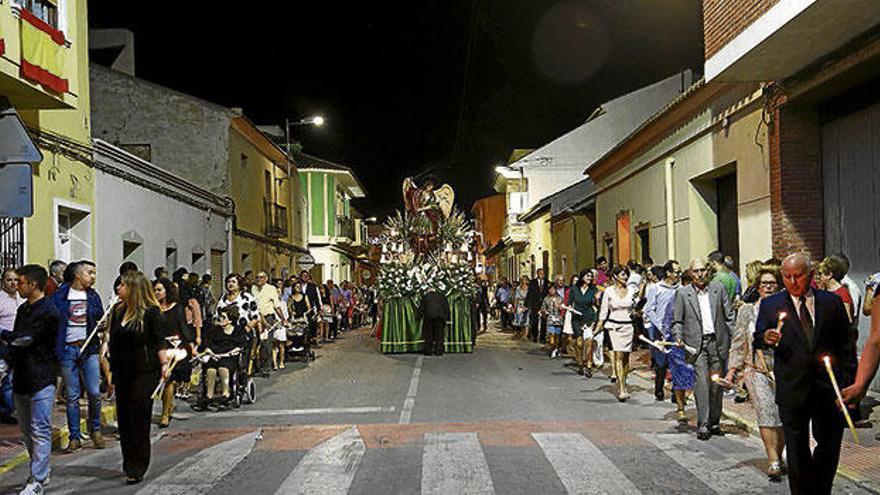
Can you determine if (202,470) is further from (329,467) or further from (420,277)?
(420,277)

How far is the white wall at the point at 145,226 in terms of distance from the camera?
17219mm

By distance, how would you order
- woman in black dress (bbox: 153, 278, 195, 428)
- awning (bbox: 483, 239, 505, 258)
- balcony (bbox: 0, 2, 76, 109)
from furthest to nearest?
awning (bbox: 483, 239, 505, 258), balcony (bbox: 0, 2, 76, 109), woman in black dress (bbox: 153, 278, 195, 428)

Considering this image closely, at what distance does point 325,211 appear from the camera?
51250mm

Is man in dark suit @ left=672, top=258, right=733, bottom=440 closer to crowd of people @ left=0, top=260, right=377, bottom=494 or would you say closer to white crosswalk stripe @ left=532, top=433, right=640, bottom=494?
white crosswalk stripe @ left=532, top=433, right=640, bottom=494

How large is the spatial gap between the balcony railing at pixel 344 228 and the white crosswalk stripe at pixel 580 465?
43.8m

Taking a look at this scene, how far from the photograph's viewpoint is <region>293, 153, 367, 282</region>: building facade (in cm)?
5012

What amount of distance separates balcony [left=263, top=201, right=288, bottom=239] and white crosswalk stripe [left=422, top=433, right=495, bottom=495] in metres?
26.7

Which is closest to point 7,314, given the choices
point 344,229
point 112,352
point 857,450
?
point 112,352

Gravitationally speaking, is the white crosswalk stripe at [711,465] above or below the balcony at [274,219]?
below

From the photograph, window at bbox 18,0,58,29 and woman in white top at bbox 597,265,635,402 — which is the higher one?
window at bbox 18,0,58,29

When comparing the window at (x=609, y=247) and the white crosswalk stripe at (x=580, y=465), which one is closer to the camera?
the white crosswalk stripe at (x=580, y=465)

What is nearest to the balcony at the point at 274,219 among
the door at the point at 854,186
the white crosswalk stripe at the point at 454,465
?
the door at the point at 854,186

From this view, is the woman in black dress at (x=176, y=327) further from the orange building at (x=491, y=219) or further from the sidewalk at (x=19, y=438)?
the orange building at (x=491, y=219)

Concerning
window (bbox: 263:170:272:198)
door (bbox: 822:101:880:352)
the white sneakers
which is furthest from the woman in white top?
window (bbox: 263:170:272:198)
